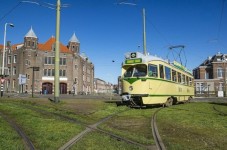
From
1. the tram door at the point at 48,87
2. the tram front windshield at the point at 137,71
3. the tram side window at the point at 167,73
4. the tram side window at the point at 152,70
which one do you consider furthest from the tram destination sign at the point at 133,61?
the tram door at the point at 48,87

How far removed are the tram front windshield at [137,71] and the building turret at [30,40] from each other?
2285 inches

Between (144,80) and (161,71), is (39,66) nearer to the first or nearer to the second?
(161,71)

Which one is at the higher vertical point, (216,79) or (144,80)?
(216,79)

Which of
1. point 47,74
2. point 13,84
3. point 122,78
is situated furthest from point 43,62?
point 122,78

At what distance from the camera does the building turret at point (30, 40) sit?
230 ft

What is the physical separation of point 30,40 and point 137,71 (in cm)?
5970

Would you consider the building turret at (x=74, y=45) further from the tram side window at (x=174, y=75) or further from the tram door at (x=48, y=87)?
the tram side window at (x=174, y=75)

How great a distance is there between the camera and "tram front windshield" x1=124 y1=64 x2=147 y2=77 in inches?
648

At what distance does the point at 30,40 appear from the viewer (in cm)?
7069

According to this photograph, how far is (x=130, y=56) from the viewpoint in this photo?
17.3 metres

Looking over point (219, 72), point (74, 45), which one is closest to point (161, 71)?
point (219, 72)

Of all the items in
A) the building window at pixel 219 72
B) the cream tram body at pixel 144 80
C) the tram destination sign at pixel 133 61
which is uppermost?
the building window at pixel 219 72

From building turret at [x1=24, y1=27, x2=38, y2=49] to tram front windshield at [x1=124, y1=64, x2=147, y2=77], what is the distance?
190 ft

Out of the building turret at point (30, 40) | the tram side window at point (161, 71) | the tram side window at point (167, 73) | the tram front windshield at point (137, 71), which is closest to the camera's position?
the tram front windshield at point (137, 71)
